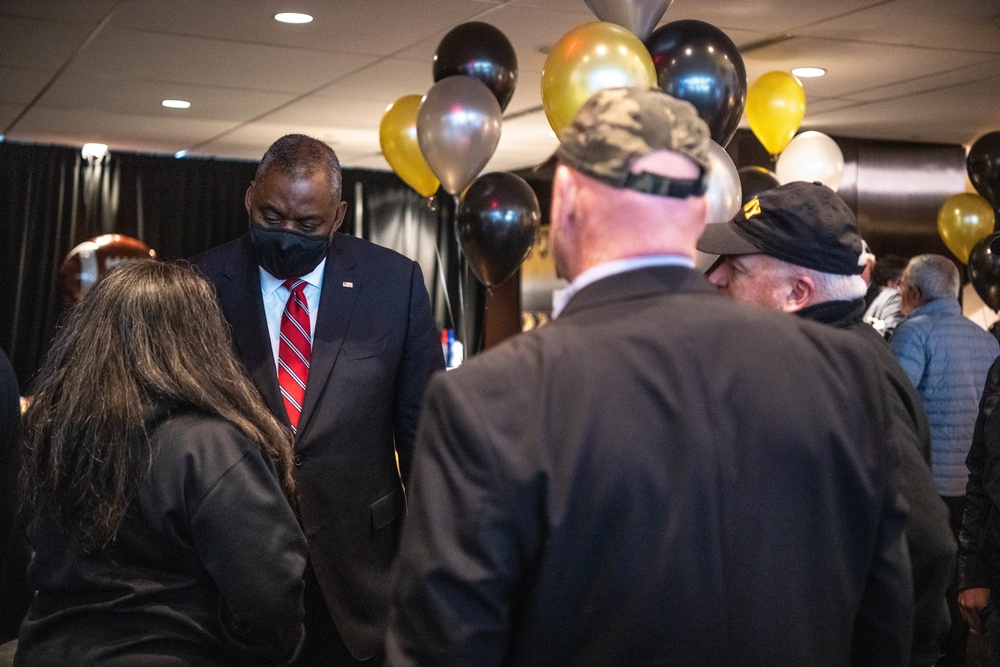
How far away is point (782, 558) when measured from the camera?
3.74 feet

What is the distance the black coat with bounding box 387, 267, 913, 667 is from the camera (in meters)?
1.07

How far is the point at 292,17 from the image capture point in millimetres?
4227

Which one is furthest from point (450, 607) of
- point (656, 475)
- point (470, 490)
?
point (656, 475)

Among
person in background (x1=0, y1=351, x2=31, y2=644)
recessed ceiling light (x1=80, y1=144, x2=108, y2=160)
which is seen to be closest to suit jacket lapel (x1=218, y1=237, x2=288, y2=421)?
person in background (x1=0, y1=351, x2=31, y2=644)

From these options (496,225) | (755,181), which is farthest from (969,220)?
(496,225)

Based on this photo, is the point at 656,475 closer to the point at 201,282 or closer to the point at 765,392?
the point at 765,392

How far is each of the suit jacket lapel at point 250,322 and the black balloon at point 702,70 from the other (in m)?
1.52

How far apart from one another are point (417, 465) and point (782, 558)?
0.41 meters

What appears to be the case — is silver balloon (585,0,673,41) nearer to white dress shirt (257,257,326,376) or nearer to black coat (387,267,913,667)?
white dress shirt (257,257,326,376)

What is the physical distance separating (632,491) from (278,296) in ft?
4.39

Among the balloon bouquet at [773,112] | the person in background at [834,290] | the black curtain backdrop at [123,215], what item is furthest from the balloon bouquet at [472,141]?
the black curtain backdrop at [123,215]

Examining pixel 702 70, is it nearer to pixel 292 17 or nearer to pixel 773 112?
pixel 773 112

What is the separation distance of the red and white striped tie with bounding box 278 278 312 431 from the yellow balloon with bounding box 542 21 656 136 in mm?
1169

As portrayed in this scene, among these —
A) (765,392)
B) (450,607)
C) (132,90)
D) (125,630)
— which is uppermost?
(132,90)
